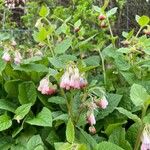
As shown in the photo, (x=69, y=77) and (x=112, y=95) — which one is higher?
(x=69, y=77)

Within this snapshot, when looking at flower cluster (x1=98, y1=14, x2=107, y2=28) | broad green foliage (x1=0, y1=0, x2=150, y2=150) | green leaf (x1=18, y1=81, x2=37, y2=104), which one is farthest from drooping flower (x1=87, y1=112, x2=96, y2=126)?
flower cluster (x1=98, y1=14, x2=107, y2=28)

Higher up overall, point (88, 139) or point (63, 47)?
point (63, 47)

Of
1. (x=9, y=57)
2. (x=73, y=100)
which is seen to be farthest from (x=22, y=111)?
(x=9, y=57)

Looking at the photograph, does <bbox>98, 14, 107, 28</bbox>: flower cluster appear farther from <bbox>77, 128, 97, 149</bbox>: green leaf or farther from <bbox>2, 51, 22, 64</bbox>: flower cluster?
<bbox>77, 128, 97, 149</bbox>: green leaf

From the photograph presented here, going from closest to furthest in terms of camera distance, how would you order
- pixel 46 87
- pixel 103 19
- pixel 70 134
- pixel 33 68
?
pixel 70 134, pixel 46 87, pixel 33 68, pixel 103 19

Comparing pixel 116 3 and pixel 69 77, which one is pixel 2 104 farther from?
pixel 116 3

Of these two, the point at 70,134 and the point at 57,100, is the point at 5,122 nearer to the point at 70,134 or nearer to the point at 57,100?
the point at 57,100

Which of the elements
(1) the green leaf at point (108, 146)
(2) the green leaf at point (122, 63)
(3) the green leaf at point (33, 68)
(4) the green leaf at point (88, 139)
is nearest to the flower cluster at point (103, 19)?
(2) the green leaf at point (122, 63)

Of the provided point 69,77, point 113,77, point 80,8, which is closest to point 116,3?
point 80,8
